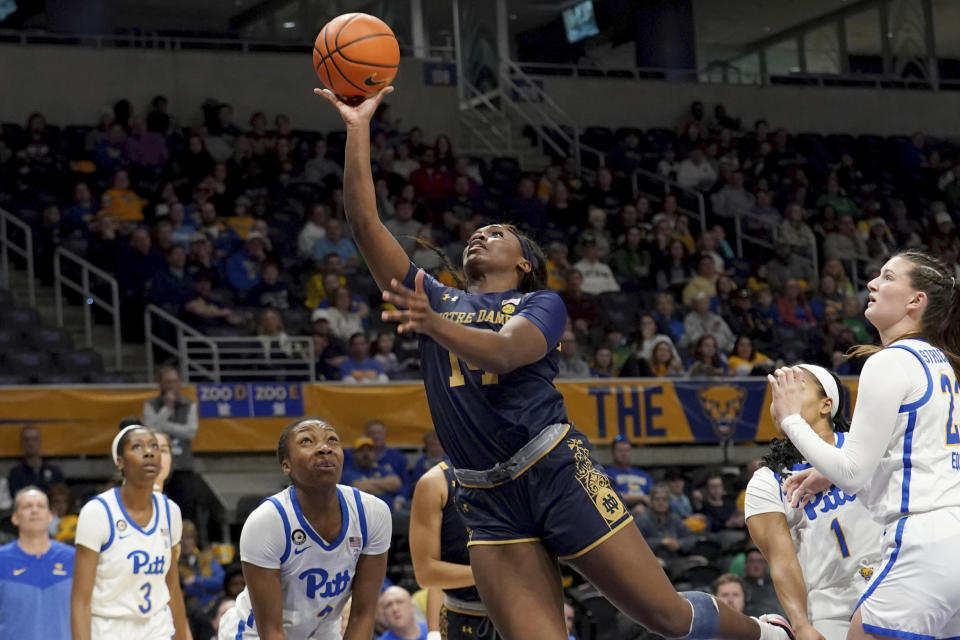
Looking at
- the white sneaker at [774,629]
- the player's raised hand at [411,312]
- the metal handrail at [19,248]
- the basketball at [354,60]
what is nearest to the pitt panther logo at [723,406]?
the metal handrail at [19,248]

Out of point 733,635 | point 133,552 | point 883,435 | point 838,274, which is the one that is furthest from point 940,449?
point 838,274

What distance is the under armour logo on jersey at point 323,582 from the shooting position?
17.9ft

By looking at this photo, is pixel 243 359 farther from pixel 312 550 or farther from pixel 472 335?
pixel 472 335

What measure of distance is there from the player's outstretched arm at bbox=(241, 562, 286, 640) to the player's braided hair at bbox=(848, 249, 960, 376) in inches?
101

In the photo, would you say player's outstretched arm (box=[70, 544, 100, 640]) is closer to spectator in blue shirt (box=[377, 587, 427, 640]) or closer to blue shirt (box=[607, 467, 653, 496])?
spectator in blue shirt (box=[377, 587, 427, 640])

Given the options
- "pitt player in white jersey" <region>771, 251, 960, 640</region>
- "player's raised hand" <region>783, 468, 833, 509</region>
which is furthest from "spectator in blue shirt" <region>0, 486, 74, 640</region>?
"pitt player in white jersey" <region>771, 251, 960, 640</region>

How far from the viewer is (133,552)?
674 centimetres

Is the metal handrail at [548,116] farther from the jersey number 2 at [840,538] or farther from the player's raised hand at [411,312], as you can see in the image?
the player's raised hand at [411,312]

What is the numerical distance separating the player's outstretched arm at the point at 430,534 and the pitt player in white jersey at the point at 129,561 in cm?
160

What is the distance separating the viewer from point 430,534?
5926mm

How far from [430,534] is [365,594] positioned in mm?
482

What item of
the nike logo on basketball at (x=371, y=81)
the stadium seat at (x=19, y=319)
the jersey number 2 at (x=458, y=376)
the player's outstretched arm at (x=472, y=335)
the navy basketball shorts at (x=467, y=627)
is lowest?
the navy basketball shorts at (x=467, y=627)

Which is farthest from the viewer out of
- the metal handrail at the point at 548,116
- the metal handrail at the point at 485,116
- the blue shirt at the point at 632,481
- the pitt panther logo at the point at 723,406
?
the metal handrail at the point at 485,116

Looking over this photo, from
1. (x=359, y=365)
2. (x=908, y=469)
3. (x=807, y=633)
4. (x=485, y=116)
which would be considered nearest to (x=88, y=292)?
(x=359, y=365)
